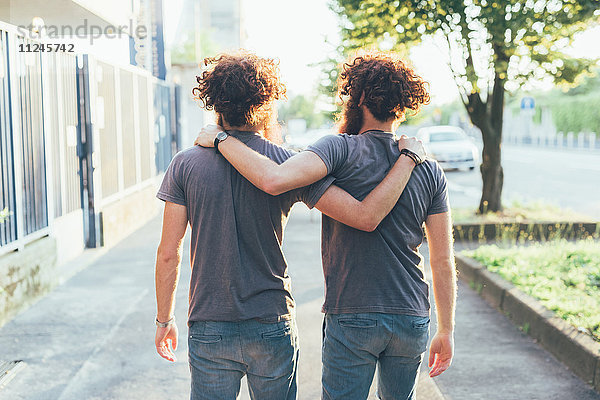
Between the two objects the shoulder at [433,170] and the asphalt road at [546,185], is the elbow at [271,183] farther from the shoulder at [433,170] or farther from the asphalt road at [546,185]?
the asphalt road at [546,185]

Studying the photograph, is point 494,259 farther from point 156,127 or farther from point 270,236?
point 156,127

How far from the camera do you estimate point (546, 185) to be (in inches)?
753

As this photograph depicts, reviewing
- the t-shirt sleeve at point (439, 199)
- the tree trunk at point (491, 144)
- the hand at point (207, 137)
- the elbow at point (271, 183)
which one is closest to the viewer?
the elbow at point (271, 183)

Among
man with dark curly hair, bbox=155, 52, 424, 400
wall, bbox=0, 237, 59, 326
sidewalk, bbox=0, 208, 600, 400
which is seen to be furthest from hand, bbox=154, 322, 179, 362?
wall, bbox=0, 237, 59, 326

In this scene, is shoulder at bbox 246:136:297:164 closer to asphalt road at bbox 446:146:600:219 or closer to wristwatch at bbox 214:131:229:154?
wristwatch at bbox 214:131:229:154

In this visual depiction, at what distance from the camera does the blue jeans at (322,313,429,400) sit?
2.49 m

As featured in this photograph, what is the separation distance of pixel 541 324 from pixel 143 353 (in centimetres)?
279

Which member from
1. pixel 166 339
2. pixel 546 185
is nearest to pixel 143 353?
pixel 166 339

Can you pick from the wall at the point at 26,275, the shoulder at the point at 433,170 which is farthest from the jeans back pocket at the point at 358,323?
the wall at the point at 26,275

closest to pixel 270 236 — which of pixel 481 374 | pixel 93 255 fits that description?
pixel 481 374

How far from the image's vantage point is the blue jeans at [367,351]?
2492mm

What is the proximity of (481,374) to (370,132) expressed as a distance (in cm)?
255

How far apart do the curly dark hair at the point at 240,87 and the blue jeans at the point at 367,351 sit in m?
0.77

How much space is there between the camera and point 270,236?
8.13ft
